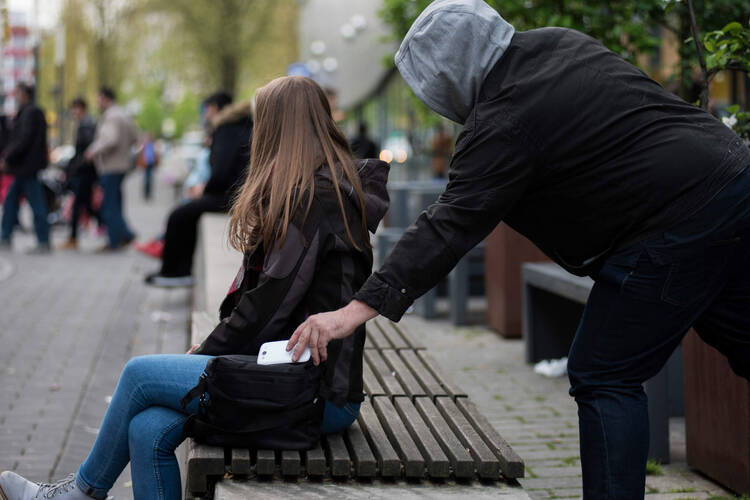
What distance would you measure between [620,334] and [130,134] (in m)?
12.1

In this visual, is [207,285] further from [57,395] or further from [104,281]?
[104,281]

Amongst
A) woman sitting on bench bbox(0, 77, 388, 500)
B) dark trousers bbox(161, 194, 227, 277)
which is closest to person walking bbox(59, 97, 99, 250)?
dark trousers bbox(161, 194, 227, 277)

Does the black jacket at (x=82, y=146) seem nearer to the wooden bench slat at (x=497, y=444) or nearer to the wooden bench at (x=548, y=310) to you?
the wooden bench at (x=548, y=310)

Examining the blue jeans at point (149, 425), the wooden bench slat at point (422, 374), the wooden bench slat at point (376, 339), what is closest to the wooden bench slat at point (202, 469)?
the blue jeans at point (149, 425)

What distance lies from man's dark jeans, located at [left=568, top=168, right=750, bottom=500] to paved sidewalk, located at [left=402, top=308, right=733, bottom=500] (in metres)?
1.43

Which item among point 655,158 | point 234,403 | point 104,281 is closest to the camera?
point 655,158

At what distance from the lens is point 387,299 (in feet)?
9.06

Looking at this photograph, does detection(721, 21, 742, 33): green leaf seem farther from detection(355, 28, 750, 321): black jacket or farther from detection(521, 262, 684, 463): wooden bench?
detection(521, 262, 684, 463): wooden bench

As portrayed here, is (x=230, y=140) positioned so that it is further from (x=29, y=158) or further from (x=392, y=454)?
(x=392, y=454)

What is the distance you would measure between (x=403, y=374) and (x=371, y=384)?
0.68ft

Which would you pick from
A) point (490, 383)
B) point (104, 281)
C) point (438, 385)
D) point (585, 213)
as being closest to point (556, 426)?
point (490, 383)

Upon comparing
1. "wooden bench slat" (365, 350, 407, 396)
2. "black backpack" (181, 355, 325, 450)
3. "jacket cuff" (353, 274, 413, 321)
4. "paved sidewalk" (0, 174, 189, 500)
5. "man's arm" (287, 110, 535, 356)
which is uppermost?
"man's arm" (287, 110, 535, 356)

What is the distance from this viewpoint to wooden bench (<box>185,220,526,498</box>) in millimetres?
2943

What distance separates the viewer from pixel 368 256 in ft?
10.7
